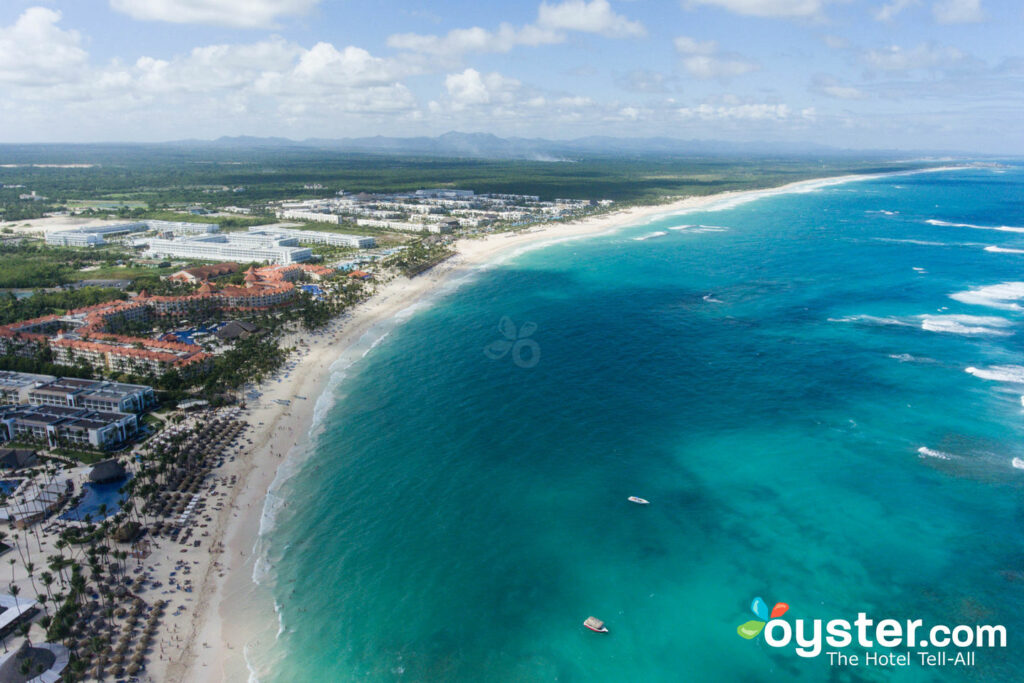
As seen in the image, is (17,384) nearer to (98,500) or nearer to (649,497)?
(98,500)

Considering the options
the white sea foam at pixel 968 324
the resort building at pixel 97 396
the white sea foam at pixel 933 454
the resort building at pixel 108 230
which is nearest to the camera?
the white sea foam at pixel 933 454

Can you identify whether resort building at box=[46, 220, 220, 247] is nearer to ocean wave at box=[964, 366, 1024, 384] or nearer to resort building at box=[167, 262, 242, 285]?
resort building at box=[167, 262, 242, 285]

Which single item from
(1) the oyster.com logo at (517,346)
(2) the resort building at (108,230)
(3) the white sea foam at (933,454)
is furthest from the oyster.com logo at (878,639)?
(2) the resort building at (108,230)

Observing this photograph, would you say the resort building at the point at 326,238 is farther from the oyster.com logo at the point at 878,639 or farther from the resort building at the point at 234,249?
the oyster.com logo at the point at 878,639

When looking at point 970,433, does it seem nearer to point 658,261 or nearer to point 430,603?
point 430,603

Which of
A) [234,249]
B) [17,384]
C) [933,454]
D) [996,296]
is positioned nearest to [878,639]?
[933,454]

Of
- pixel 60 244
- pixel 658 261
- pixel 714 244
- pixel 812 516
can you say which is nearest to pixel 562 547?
pixel 812 516
